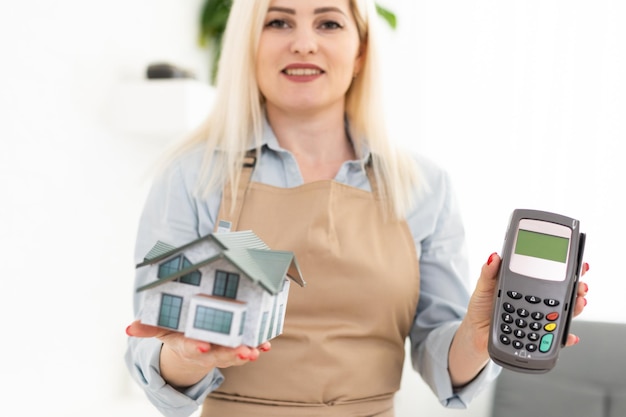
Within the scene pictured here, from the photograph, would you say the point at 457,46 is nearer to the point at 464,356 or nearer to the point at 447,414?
the point at 447,414

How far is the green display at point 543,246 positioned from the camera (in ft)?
3.08

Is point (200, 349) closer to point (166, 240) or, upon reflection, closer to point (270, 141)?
point (166, 240)

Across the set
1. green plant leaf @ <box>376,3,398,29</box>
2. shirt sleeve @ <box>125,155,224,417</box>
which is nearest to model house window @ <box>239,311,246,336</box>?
shirt sleeve @ <box>125,155,224,417</box>

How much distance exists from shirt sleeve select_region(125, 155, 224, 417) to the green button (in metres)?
0.48

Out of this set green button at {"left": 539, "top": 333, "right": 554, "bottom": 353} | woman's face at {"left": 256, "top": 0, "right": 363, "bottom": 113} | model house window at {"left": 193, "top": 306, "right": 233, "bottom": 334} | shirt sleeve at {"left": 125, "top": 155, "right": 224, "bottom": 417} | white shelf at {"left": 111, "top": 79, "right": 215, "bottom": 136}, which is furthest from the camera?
white shelf at {"left": 111, "top": 79, "right": 215, "bottom": 136}

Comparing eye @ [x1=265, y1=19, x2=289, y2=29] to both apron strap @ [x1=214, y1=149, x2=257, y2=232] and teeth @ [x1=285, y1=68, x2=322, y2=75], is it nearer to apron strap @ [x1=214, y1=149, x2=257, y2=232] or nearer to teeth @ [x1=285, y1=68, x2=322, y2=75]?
teeth @ [x1=285, y1=68, x2=322, y2=75]

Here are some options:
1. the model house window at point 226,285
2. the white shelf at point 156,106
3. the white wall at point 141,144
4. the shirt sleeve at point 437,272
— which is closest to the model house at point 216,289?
the model house window at point 226,285

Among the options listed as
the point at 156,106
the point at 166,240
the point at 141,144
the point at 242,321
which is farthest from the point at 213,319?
the point at 141,144

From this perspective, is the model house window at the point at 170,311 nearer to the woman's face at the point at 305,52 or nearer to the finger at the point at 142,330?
the finger at the point at 142,330

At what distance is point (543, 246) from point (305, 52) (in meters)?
0.47

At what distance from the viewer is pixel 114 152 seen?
1.79 metres

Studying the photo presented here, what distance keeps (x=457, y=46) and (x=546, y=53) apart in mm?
262

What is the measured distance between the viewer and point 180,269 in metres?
0.77

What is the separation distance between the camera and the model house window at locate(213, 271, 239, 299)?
762 millimetres
